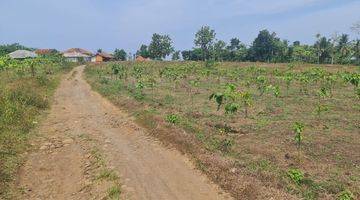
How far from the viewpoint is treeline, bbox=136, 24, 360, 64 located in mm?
80562

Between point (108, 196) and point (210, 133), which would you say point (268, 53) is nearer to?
point (210, 133)

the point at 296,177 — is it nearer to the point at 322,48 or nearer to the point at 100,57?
the point at 322,48

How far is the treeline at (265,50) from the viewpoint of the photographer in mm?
80562

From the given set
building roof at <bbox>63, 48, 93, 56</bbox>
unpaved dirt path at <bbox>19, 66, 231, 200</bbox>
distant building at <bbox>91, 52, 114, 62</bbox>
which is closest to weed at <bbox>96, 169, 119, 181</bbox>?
unpaved dirt path at <bbox>19, 66, 231, 200</bbox>

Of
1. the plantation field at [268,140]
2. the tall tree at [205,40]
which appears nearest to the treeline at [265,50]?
the tall tree at [205,40]

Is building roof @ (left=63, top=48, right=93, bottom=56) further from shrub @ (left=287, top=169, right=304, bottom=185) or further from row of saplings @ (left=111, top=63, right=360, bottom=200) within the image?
shrub @ (left=287, top=169, right=304, bottom=185)

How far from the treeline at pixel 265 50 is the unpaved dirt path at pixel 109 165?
64.7 meters

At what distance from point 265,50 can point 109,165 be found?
77.8 m

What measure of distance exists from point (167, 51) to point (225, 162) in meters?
88.9

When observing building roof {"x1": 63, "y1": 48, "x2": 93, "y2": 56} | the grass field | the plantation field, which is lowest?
the plantation field

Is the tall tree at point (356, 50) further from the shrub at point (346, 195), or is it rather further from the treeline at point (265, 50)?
the shrub at point (346, 195)

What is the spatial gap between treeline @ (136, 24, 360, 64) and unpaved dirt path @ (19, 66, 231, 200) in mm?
64657

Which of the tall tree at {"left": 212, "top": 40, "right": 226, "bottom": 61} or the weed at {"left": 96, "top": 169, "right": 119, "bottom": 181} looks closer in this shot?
the weed at {"left": 96, "top": 169, "right": 119, "bottom": 181}

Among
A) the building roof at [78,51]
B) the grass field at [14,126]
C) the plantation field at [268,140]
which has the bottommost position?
the plantation field at [268,140]
